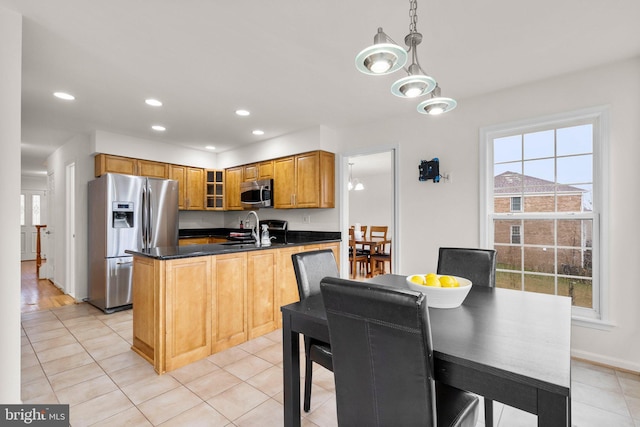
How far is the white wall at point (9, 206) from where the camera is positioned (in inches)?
66.8

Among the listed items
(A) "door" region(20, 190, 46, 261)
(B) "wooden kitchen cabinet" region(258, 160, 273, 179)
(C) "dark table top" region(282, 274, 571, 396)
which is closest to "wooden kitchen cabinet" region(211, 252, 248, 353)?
(C) "dark table top" region(282, 274, 571, 396)

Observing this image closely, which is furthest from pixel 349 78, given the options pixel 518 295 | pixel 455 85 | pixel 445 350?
pixel 445 350

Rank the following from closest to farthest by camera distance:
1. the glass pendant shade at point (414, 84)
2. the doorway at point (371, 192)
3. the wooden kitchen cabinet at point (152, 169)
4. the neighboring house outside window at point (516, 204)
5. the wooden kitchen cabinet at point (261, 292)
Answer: the glass pendant shade at point (414, 84) < the neighboring house outside window at point (516, 204) < the wooden kitchen cabinet at point (261, 292) < the wooden kitchen cabinet at point (152, 169) < the doorway at point (371, 192)

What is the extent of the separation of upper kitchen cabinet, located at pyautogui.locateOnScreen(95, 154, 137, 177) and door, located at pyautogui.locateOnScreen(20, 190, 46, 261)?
238 inches

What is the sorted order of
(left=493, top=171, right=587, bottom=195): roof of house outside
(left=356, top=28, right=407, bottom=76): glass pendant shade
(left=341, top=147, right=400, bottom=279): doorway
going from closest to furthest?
(left=356, top=28, right=407, bottom=76): glass pendant shade → (left=493, top=171, right=587, bottom=195): roof of house outside → (left=341, top=147, right=400, bottom=279): doorway

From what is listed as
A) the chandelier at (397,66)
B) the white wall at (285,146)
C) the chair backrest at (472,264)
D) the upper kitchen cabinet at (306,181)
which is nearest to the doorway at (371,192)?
the white wall at (285,146)

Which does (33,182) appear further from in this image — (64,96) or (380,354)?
(380,354)

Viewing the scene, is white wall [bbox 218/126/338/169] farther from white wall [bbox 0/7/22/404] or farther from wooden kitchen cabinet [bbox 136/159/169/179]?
white wall [bbox 0/7/22/404]

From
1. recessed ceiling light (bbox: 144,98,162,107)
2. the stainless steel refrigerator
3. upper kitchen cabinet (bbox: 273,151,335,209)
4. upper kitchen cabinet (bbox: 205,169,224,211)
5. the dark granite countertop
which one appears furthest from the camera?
upper kitchen cabinet (bbox: 205,169,224,211)

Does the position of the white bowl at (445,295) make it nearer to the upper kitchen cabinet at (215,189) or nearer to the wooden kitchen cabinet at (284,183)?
the wooden kitchen cabinet at (284,183)

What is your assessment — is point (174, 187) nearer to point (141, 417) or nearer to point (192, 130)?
point (192, 130)

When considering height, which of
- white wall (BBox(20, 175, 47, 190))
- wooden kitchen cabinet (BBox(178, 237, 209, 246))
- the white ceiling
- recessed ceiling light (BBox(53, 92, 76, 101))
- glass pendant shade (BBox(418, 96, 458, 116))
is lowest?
wooden kitchen cabinet (BBox(178, 237, 209, 246))

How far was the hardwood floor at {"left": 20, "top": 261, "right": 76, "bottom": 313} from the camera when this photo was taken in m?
4.10

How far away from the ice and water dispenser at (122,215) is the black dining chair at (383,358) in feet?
12.5
